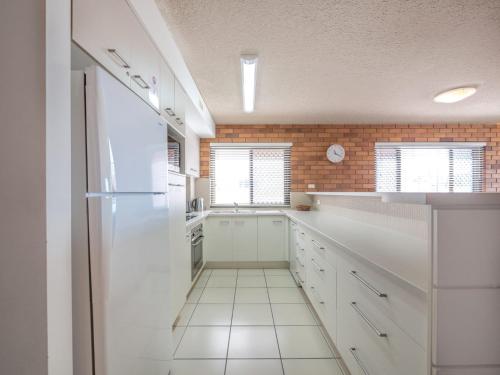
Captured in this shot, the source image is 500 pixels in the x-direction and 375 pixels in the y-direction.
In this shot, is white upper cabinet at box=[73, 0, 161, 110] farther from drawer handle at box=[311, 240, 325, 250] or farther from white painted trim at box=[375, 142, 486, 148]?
white painted trim at box=[375, 142, 486, 148]

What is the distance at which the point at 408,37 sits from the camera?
6.70 feet

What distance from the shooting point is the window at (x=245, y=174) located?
4.65m

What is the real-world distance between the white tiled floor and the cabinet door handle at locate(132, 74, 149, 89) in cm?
184

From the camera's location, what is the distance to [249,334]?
213 centimetres

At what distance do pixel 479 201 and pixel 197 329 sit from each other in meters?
2.22

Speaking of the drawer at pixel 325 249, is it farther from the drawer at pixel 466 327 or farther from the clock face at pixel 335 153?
the clock face at pixel 335 153

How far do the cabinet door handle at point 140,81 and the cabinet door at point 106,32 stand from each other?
0.07 meters

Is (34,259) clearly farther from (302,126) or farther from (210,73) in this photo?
(302,126)

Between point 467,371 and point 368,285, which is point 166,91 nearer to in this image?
point 368,285

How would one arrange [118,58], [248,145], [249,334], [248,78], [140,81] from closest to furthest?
1. [118,58]
2. [140,81]
3. [249,334]
4. [248,78]
5. [248,145]

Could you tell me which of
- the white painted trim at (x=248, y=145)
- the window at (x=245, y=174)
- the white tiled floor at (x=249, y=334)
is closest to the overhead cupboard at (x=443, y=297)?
the white tiled floor at (x=249, y=334)

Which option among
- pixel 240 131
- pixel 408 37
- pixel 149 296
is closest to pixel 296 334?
pixel 149 296

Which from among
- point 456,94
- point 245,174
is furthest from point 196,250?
point 456,94

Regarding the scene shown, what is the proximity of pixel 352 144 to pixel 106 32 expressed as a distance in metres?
4.50
